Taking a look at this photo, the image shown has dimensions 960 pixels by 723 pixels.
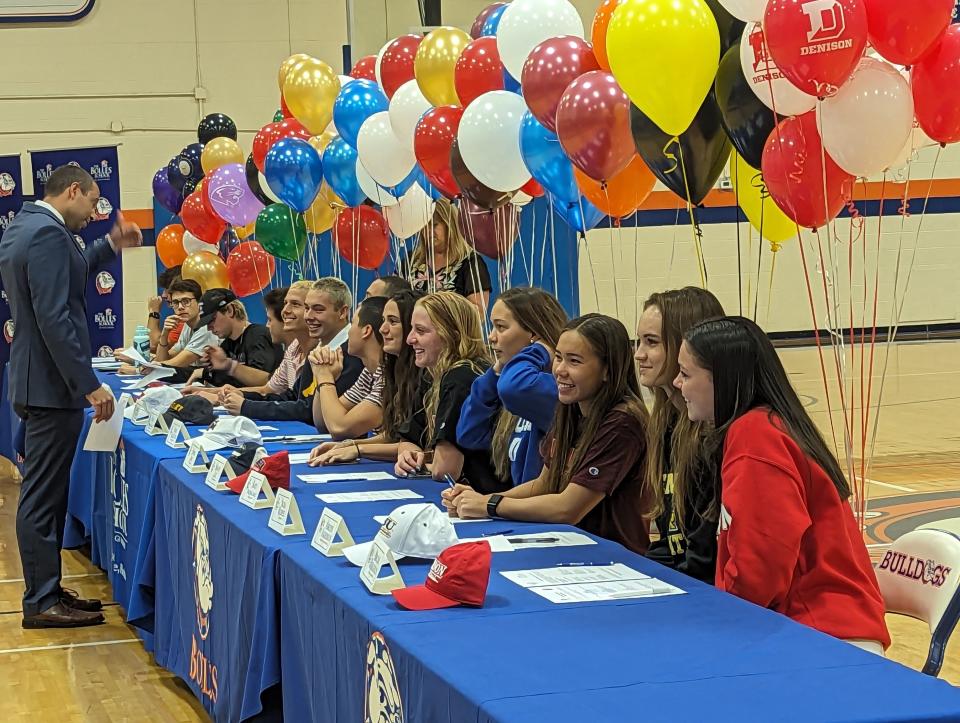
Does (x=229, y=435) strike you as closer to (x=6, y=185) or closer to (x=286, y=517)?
(x=286, y=517)

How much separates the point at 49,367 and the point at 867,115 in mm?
2887

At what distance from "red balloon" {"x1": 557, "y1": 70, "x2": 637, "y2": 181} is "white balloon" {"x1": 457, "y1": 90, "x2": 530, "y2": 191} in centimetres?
61

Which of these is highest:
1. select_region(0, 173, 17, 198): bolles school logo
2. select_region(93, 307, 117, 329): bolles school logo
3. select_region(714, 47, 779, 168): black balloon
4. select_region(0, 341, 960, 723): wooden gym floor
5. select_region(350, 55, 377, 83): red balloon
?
select_region(350, 55, 377, 83): red balloon

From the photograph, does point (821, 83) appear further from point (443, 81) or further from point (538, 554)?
point (443, 81)

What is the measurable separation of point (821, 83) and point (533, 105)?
119 cm

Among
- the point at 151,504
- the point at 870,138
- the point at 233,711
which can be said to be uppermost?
the point at 870,138

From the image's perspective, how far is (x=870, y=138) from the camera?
314 cm

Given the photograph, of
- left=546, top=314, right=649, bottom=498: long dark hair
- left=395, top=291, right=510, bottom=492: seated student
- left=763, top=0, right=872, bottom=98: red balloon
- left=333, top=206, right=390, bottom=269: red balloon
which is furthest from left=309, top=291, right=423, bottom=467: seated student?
left=333, top=206, right=390, bottom=269: red balloon

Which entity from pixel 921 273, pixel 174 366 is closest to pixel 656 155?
pixel 174 366

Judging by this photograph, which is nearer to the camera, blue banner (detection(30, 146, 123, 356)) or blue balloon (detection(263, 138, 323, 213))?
blue balloon (detection(263, 138, 323, 213))

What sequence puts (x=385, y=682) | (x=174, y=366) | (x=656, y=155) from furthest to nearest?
(x=174, y=366), (x=656, y=155), (x=385, y=682)

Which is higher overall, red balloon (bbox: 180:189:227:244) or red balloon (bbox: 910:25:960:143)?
red balloon (bbox: 910:25:960:143)

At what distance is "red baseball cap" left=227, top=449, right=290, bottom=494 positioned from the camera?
3262mm

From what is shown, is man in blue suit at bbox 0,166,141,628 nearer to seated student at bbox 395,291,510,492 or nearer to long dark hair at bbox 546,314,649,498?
seated student at bbox 395,291,510,492
